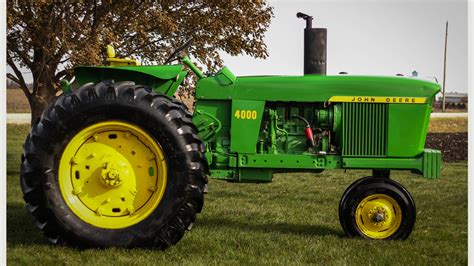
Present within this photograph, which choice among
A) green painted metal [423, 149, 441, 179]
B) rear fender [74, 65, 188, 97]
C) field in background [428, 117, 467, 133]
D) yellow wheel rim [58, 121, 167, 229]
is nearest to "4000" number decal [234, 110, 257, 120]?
rear fender [74, 65, 188, 97]

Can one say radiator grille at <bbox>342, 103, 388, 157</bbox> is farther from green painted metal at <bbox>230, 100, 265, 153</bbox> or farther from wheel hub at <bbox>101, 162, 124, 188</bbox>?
wheel hub at <bbox>101, 162, 124, 188</bbox>

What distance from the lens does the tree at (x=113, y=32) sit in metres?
11.6

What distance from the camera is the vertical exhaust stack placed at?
6.85 metres

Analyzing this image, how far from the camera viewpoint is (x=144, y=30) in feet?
42.1

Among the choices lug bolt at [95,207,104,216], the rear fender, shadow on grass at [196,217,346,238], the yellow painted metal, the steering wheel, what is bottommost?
shadow on grass at [196,217,346,238]

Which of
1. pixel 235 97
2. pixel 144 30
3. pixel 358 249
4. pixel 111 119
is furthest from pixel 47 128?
pixel 144 30

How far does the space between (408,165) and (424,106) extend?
0.61 meters

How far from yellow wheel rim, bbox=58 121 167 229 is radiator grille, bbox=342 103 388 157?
1.98 meters

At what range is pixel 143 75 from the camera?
6711 millimetres

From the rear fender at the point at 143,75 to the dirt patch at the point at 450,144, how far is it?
10998 millimetres

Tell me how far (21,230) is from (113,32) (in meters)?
6.07

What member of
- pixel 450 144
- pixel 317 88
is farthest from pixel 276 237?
pixel 450 144

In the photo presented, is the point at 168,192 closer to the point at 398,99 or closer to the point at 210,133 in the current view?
the point at 210,133

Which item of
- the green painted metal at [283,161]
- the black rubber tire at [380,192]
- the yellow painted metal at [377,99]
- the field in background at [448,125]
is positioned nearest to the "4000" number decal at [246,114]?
the green painted metal at [283,161]
